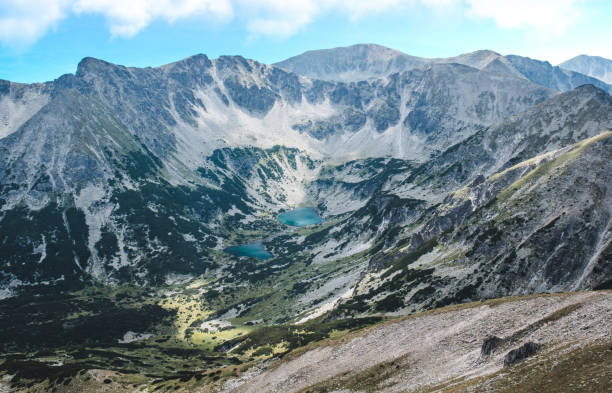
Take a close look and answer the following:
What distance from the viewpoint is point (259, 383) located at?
7350 centimetres

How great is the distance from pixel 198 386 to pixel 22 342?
143355mm

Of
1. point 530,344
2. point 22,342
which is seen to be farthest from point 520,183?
point 22,342

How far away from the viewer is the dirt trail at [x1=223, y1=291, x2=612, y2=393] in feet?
158

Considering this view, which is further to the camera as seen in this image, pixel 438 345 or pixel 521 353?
pixel 438 345

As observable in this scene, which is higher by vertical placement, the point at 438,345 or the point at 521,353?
the point at 521,353

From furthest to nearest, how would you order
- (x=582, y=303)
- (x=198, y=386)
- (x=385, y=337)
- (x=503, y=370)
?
(x=198, y=386) → (x=385, y=337) → (x=582, y=303) → (x=503, y=370)

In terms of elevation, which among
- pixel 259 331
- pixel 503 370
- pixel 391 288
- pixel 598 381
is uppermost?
pixel 598 381

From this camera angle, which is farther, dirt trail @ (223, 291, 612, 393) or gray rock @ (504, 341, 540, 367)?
dirt trail @ (223, 291, 612, 393)

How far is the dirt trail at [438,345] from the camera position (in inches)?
1891

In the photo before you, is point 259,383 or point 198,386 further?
point 198,386

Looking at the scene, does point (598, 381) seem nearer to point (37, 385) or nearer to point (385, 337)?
point (385, 337)

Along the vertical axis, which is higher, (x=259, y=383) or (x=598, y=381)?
(x=598, y=381)

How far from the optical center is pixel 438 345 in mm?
59625

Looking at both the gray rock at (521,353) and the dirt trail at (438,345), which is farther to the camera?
the dirt trail at (438,345)
